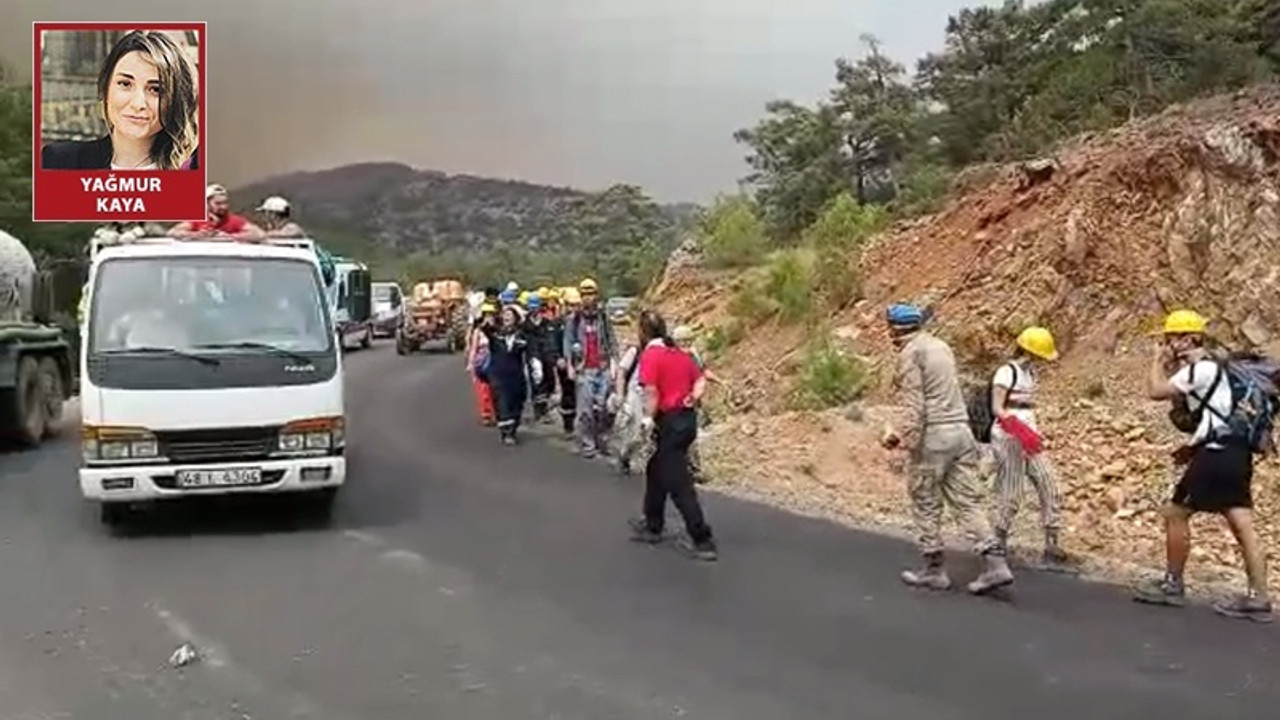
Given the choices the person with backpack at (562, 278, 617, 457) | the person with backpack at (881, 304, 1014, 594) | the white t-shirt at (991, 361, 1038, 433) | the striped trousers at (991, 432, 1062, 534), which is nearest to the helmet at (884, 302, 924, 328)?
the person with backpack at (881, 304, 1014, 594)

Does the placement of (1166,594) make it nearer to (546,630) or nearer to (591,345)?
(546,630)

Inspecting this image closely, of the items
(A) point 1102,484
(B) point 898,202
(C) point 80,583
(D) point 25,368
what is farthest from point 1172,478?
(B) point 898,202

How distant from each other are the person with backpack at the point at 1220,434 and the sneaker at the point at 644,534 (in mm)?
3516

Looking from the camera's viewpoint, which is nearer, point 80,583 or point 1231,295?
point 80,583

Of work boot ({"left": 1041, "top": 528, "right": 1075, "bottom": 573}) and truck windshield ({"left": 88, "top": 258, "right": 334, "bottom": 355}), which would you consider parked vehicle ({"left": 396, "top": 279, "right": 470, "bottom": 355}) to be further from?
work boot ({"left": 1041, "top": 528, "right": 1075, "bottom": 573})

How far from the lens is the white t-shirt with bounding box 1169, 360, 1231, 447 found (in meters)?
7.89

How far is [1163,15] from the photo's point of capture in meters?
26.8

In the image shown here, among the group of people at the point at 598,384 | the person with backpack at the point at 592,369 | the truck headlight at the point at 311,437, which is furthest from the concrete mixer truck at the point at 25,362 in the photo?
the truck headlight at the point at 311,437

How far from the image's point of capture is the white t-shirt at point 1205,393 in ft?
25.9

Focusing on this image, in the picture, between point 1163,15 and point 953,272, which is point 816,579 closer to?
point 953,272

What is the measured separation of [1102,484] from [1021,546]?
3.17 metres

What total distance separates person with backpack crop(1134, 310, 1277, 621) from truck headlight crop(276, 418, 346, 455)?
545cm

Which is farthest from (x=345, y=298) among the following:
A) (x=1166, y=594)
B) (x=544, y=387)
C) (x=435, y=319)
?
(x=435, y=319)

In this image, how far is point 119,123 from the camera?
25016 mm
